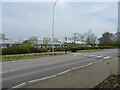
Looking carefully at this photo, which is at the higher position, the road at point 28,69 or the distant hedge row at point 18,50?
the distant hedge row at point 18,50

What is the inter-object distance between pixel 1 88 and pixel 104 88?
3889mm

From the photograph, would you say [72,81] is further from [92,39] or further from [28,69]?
[92,39]

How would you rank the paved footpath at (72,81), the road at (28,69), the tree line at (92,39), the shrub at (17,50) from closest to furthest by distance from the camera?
the paved footpath at (72,81) → the road at (28,69) → the shrub at (17,50) → the tree line at (92,39)

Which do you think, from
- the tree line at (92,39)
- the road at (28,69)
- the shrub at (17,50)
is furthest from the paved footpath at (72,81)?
the tree line at (92,39)

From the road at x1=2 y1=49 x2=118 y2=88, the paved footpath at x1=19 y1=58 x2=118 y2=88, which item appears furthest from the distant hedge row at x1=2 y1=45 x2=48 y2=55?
the paved footpath at x1=19 y1=58 x2=118 y2=88

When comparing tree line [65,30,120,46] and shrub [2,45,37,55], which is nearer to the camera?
shrub [2,45,37,55]

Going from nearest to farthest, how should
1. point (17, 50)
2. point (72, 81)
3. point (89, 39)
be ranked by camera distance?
point (72, 81)
point (17, 50)
point (89, 39)

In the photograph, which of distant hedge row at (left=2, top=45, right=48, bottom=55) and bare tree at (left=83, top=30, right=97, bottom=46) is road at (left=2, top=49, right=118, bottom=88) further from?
bare tree at (left=83, top=30, right=97, bottom=46)

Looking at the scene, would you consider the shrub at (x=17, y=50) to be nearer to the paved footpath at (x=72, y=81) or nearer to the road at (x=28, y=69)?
the road at (x=28, y=69)

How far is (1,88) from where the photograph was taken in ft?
21.1

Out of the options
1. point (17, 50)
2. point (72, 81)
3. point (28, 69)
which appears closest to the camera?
point (72, 81)

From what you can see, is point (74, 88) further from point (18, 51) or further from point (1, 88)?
point (18, 51)

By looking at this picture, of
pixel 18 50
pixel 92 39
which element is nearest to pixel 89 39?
pixel 92 39

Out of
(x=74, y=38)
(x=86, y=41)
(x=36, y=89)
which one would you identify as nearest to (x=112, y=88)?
(x=36, y=89)
